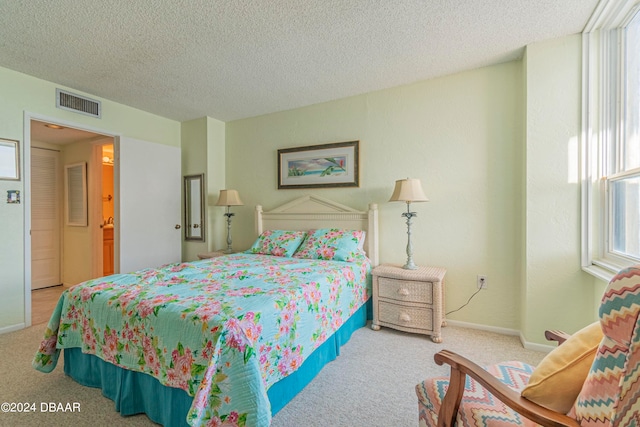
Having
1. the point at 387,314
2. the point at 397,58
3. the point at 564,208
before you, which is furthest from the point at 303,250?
the point at 564,208

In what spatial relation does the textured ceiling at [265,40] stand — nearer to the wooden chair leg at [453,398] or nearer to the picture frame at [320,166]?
the picture frame at [320,166]

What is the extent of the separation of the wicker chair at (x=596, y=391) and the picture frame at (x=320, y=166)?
2434 mm

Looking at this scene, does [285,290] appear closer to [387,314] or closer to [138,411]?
[138,411]

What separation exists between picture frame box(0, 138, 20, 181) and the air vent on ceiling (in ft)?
1.89

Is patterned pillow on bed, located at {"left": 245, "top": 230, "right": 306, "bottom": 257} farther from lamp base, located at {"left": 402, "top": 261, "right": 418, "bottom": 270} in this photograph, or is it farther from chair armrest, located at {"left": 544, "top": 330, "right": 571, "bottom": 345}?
chair armrest, located at {"left": 544, "top": 330, "right": 571, "bottom": 345}

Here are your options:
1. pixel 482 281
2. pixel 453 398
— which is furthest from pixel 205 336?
pixel 482 281

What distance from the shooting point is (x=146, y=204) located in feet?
12.3

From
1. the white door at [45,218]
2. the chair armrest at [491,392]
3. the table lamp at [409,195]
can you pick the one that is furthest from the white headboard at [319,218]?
the white door at [45,218]

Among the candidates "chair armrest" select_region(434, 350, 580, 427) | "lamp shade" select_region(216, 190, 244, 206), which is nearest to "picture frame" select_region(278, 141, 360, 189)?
"lamp shade" select_region(216, 190, 244, 206)

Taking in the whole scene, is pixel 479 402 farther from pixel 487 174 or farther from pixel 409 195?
pixel 487 174

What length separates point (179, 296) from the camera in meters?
1.67

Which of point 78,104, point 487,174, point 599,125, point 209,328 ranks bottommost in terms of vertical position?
point 209,328

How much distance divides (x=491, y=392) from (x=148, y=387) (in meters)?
1.64

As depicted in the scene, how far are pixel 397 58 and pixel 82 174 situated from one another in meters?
4.83
